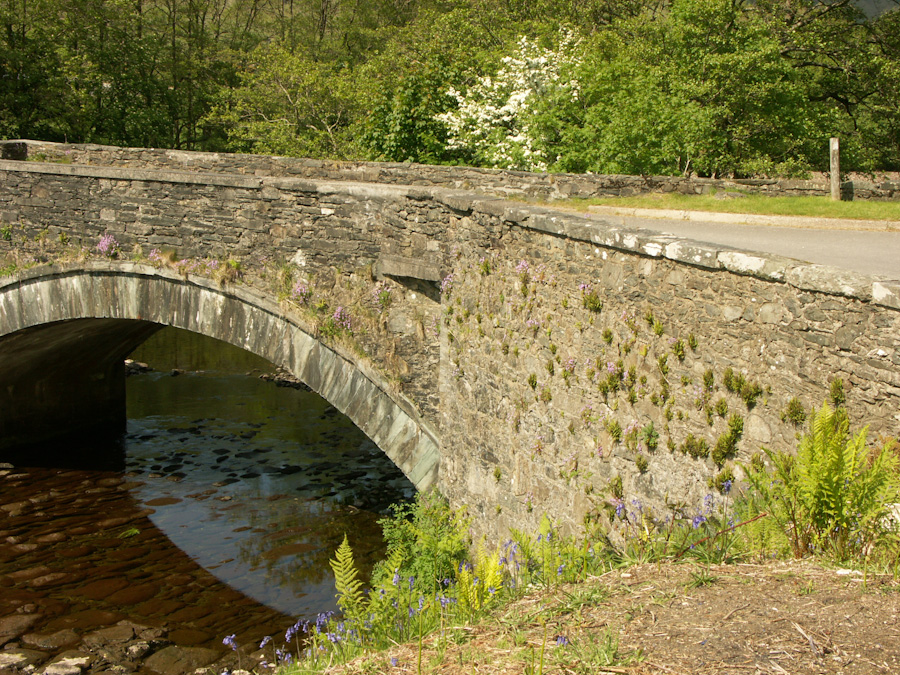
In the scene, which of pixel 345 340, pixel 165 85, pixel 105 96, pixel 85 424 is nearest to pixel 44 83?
pixel 105 96

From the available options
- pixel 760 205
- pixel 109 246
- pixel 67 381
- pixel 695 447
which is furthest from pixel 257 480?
pixel 695 447

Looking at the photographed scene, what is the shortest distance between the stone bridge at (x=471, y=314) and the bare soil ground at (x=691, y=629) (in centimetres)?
81

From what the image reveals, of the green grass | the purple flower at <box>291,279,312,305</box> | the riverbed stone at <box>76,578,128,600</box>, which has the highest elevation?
the green grass

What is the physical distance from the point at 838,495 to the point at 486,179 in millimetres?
8111

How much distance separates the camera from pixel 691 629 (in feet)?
9.72

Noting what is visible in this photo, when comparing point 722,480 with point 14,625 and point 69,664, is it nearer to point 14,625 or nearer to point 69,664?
point 69,664

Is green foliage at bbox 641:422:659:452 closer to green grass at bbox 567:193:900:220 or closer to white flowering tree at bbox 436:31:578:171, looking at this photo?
green grass at bbox 567:193:900:220

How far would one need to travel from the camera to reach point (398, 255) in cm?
805

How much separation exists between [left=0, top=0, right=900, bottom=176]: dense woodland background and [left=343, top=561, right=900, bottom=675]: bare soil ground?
1196 cm

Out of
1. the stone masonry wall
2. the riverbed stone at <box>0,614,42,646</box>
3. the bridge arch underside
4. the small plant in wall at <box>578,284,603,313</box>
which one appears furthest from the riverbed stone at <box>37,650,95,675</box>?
the small plant in wall at <box>578,284,603,313</box>

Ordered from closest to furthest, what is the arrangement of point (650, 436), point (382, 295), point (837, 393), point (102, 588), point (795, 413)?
point (837, 393), point (795, 413), point (650, 436), point (382, 295), point (102, 588)

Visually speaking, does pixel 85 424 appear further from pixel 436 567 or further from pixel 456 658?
pixel 456 658

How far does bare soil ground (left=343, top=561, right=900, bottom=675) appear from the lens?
270 centimetres

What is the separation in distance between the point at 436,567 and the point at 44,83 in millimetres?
22070
